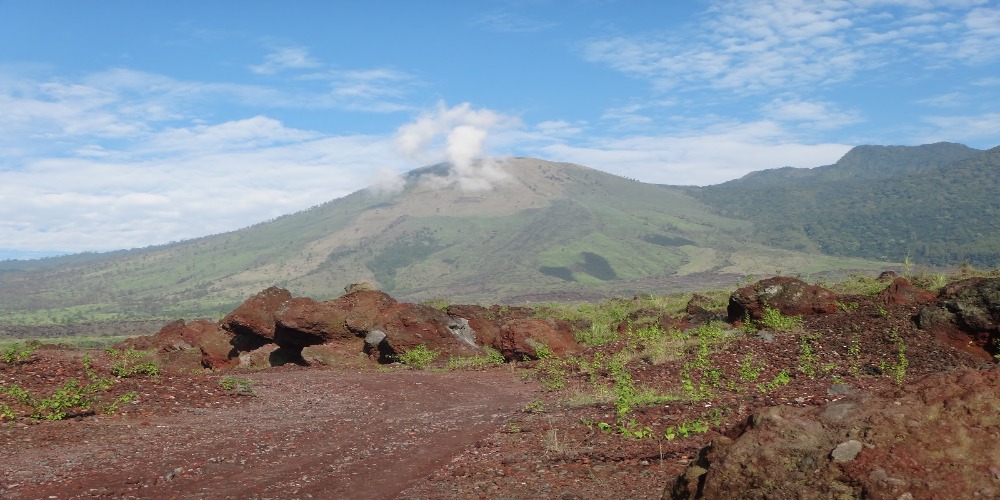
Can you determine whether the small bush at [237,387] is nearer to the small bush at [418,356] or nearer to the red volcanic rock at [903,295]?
the small bush at [418,356]

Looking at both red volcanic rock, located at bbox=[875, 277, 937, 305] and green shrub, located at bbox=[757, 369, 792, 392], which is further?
red volcanic rock, located at bbox=[875, 277, 937, 305]

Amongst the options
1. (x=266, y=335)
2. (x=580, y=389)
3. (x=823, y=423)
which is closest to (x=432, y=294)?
(x=266, y=335)

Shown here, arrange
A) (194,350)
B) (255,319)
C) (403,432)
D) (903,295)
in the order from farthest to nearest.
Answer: (194,350) → (255,319) → (903,295) → (403,432)

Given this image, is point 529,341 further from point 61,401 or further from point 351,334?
point 61,401

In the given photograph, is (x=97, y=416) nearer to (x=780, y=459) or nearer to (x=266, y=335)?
(x=780, y=459)

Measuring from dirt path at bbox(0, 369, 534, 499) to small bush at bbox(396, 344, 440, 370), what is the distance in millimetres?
6528

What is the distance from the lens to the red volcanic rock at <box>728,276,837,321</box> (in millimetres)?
22973

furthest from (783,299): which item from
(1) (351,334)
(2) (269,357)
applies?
(2) (269,357)

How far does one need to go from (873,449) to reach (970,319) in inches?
541

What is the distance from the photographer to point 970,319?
53.3 feet

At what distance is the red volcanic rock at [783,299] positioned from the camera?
75.4ft

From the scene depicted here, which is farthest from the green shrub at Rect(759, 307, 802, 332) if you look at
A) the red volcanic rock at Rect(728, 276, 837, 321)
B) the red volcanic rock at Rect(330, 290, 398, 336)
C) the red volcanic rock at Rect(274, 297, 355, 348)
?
the red volcanic rock at Rect(274, 297, 355, 348)

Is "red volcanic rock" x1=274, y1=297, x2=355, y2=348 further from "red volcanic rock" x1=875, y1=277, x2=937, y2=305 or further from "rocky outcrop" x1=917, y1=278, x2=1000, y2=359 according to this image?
"rocky outcrop" x1=917, y1=278, x2=1000, y2=359

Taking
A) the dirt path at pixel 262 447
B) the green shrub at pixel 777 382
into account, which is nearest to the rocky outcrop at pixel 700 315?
the dirt path at pixel 262 447
